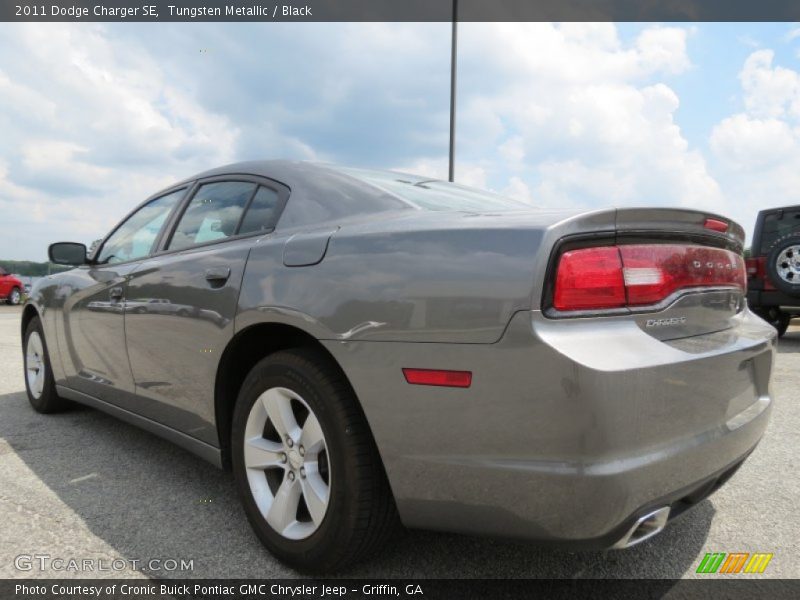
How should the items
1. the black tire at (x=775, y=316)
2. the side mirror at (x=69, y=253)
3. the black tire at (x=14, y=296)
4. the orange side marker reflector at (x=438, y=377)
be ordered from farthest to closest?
the black tire at (x=14, y=296)
the black tire at (x=775, y=316)
the side mirror at (x=69, y=253)
the orange side marker reflector at (x=438, y=377)

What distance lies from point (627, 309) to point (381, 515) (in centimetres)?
95

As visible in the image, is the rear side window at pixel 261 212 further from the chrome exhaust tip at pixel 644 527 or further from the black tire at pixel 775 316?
the black tire at pixel 775 316

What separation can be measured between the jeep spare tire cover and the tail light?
6627 mm

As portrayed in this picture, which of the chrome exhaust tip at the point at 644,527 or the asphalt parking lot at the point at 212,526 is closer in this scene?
the chrome exhaust tip at the point at 644,527

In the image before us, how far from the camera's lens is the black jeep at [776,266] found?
7.25m

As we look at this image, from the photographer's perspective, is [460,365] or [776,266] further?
[776,266]

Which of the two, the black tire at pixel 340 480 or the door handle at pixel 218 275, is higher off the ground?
the door handle at pixel 218 275

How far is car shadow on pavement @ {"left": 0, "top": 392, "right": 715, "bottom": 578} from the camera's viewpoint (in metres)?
2.01

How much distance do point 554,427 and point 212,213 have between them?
6.47 feet

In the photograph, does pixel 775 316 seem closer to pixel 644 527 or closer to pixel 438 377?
pixel 644 527

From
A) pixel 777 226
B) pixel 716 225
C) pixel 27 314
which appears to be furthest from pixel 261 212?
pixel 777 226

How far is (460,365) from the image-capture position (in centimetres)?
157

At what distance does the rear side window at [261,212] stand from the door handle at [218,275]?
22 centimetres

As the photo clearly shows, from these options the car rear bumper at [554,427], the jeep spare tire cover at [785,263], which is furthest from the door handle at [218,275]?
the jeep spare tire cover at [785,263]
